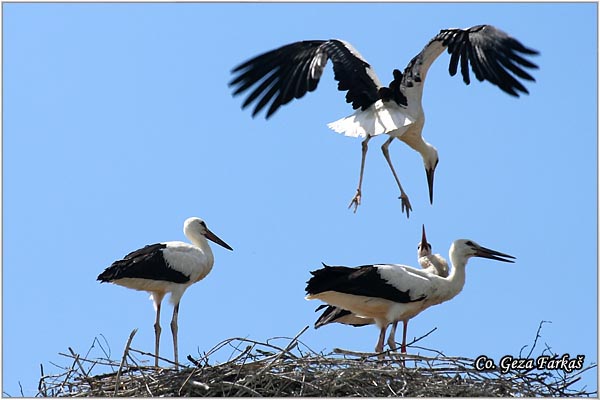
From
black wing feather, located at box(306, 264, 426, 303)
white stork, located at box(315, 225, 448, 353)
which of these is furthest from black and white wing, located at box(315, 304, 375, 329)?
black wing feather, located at box(306, 264, 426, 303)

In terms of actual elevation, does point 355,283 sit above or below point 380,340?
above

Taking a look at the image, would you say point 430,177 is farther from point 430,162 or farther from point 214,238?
point 214,238

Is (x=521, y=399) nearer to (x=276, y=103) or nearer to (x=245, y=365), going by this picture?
(x=245, y=365)

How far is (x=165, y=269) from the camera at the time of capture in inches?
468

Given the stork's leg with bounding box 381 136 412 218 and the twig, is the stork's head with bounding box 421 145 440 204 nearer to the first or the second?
the stork's leg with bounding box 381 136 412 218

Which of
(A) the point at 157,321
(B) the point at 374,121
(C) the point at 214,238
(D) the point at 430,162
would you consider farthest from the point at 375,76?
(A) the point at 157,321

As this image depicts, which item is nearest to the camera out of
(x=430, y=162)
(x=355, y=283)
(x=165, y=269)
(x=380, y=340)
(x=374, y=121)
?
(x=355, y=283)

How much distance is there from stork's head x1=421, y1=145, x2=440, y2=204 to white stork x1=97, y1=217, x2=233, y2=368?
2028 mm

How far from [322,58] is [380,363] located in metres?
2.98

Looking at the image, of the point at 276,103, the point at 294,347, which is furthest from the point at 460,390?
the point at 276,103

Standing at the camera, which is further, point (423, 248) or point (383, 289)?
point (423, 248)

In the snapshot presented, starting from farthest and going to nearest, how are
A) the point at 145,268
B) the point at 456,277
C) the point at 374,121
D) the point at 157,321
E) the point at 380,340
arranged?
the point at 157,321 → the point at 374,121 → the point at 145,268 → the point at 456,277 → the point at 380,340

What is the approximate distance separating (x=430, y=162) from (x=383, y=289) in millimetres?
2420

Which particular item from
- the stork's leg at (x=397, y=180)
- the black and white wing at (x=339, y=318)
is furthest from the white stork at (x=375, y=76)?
the black and white wing at (x=339, y=318)
